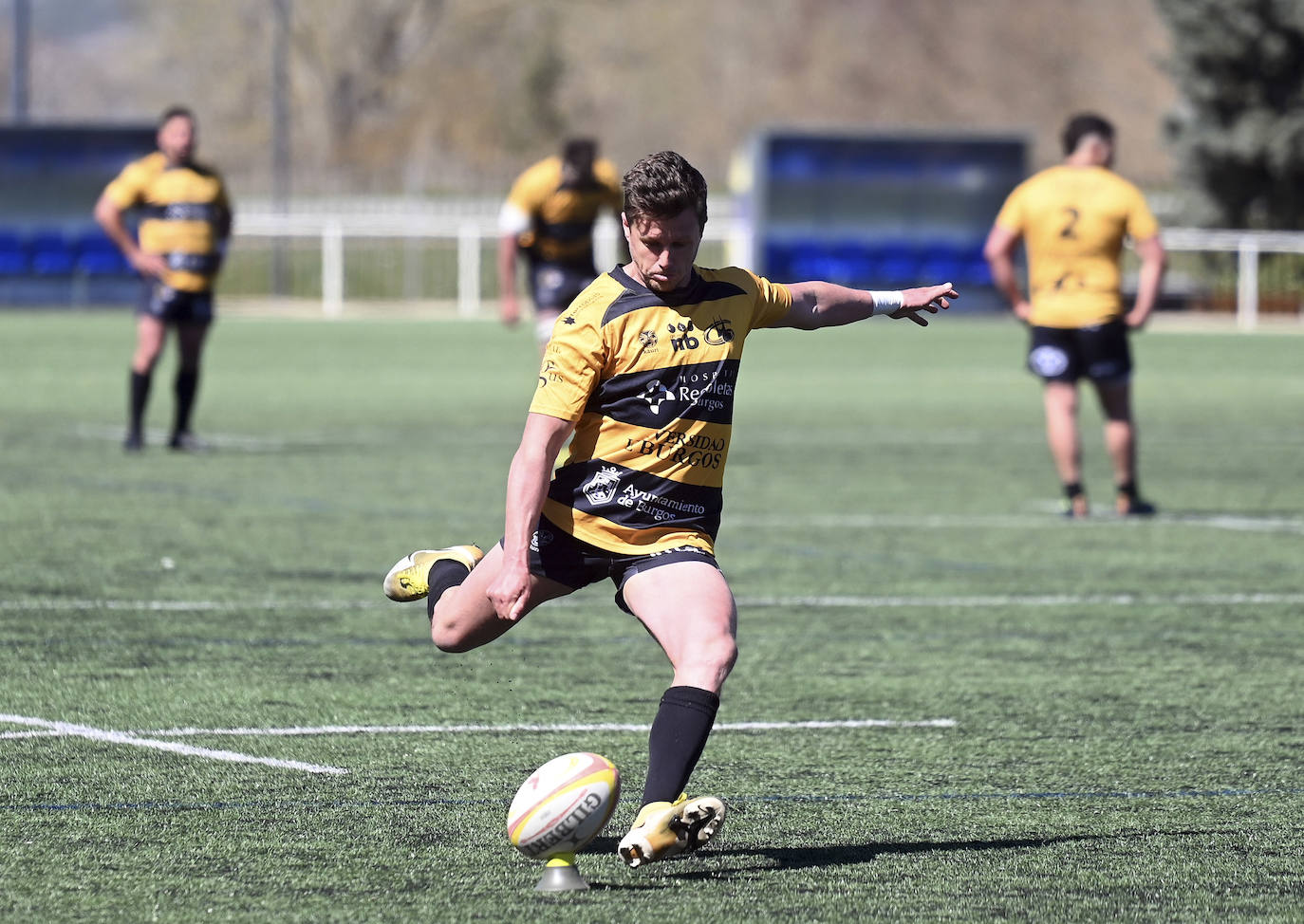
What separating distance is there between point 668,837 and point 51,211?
125 ft

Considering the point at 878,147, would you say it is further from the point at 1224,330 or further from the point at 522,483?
the point at 522,483

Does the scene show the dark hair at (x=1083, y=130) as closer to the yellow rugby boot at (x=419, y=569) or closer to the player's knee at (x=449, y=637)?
the yellow rugby boot at (x=419, y=569)

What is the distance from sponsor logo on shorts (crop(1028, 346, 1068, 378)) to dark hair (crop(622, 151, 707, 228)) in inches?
280

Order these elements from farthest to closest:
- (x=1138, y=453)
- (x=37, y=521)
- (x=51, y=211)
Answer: (x=51, y=211), (x=1138, y=453), (x=37, y=521)

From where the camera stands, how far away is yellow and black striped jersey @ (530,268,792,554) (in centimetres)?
525

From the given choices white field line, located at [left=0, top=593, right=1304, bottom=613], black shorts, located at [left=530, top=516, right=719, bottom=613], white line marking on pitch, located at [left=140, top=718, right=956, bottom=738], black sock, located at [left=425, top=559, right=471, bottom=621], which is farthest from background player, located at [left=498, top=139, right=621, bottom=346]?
black shorts, located at [left=530, top=516, right=719, bottom=613]

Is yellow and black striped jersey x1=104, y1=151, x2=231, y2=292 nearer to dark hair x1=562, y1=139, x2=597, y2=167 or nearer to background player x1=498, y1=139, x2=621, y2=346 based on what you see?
background player x1=498, y1=139, x2=621, y2=346

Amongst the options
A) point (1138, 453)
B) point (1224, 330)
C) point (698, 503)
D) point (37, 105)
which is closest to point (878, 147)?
point (1224, 330)

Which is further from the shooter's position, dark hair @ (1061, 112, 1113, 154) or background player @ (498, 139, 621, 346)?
background player @ (498, 139, 621, 346)

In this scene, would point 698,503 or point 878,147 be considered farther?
point 878,147

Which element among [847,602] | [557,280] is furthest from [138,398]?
[847,602]

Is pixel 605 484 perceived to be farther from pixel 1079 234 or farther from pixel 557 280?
pixel 557 280

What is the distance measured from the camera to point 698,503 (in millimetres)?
5430

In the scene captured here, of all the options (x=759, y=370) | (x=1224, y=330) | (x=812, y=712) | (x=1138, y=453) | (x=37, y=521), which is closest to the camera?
(x=812, y=712)
